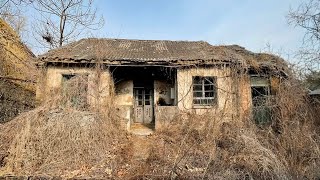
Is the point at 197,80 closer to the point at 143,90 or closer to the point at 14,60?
the point at 143,90

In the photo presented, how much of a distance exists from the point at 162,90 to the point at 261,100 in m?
5.15

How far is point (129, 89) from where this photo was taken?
51.0 feet

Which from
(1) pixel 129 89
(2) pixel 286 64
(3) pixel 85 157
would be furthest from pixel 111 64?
(2) pixel 286 64

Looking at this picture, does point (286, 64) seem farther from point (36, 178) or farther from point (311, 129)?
point (36, 178)

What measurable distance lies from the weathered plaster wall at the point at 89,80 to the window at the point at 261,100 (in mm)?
6818

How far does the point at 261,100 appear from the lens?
1310 cm

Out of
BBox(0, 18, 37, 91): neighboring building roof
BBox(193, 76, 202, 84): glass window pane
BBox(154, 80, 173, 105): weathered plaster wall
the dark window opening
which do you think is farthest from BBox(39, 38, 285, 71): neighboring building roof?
BBox(0, 18, 37, 91): neighboring building roof

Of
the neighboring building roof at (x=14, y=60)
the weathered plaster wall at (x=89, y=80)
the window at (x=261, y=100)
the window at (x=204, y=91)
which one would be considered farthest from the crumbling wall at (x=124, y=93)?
the window at (x=261, y=100)

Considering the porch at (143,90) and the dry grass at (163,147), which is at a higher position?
the porch at (143,90)

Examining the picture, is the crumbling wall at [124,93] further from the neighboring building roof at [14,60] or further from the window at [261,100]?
the window at [261,100]

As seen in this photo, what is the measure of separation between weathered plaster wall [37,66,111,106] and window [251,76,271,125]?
22.4 ft

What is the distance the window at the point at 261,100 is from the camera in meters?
12.6

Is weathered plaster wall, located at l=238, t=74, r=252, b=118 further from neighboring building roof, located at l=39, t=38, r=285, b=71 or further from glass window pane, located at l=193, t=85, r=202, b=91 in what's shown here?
glass window pane, located at l=193, t=85, r=202, b=91

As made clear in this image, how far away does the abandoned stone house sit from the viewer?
1355 cm
